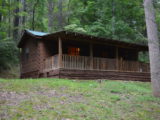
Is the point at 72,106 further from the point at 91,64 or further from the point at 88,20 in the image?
the point at 88,20

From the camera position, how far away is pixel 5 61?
797 inches

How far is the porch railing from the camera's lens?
1463cm

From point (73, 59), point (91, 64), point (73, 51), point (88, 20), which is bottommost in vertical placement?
point (91, 64)

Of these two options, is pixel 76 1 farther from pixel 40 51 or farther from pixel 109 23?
pixel 40 51

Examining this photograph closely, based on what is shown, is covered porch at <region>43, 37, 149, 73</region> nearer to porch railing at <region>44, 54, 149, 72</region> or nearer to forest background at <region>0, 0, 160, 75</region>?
porch railing at <region>44, 54, 149, 72</region>

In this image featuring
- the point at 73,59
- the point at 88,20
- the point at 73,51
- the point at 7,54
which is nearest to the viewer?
the point at 73,59

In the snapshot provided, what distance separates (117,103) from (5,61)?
600 inches

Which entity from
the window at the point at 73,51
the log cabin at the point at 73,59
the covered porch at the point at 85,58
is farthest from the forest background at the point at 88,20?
the window at the point at 73,51

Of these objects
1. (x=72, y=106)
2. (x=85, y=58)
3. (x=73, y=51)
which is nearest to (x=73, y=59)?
(x=85, y=58)

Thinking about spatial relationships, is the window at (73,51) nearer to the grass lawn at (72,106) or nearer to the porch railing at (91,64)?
the porch railing at (91,64)

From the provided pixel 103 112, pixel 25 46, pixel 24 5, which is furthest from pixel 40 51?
pixel 24 5

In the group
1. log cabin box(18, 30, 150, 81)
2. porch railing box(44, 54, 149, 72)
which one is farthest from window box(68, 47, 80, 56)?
porch railing box(44, 54, 149, 72)

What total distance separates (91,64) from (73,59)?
1574mm

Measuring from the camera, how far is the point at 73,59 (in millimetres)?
14898
